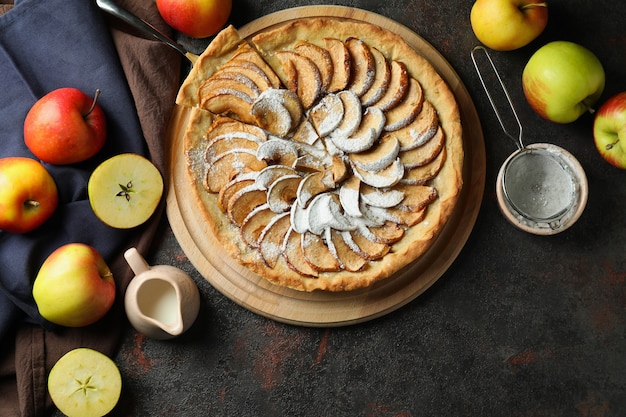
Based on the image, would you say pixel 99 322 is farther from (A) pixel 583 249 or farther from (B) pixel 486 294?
(A) pixel 583 249

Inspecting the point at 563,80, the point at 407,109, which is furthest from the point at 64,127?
the point at 563,80

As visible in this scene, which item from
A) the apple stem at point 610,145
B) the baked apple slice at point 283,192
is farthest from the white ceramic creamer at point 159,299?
the apple stem at point 610,145

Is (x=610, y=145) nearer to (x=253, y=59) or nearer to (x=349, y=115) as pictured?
Answer: (x=349, y=115)

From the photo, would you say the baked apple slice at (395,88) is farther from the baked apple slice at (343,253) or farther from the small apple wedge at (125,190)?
the small apple wedge at (125,190)

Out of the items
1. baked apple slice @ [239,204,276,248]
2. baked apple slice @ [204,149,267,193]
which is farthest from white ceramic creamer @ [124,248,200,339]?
A: baked apple slice @ [204,149,267,193]

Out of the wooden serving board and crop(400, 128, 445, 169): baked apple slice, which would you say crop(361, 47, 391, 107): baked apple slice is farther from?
the wooden serving board

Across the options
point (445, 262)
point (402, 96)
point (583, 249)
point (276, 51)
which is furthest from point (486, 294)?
point (276, 51)
